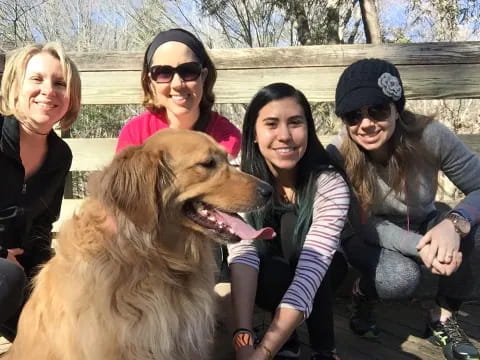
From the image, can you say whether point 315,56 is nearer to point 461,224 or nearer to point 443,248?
point 461,224

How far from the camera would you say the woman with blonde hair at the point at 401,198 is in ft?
9.12

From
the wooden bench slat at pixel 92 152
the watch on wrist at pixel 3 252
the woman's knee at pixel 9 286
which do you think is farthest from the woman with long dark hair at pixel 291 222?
the wooden bench slat at pixel 92 152

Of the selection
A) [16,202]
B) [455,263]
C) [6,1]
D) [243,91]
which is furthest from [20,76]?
[6,1]

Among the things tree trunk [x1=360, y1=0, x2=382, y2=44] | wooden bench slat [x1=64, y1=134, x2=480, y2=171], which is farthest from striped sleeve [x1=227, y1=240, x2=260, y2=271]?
tree trunk [x1=360, y1=0, x2=382, y2=44]

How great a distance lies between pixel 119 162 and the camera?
224 cm

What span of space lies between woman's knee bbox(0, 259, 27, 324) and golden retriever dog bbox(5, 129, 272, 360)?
21cm

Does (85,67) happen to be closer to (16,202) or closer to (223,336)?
(16,202)

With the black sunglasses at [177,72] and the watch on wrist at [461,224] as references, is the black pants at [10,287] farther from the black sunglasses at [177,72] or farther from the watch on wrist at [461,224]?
the watch on wrist at [461,224]

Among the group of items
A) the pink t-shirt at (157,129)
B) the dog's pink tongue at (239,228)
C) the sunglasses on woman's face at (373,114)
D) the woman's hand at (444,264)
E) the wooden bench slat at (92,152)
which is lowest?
the woman's hand at (444,264)

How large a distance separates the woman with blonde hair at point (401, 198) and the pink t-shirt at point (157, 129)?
2.09ft

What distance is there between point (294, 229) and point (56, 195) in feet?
4.65

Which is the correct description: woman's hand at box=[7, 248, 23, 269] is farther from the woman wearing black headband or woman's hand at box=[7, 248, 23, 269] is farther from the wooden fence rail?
the wooden fence rail

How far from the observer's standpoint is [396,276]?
9.89 ft

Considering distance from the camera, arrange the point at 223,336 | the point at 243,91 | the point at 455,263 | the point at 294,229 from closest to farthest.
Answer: the point at 455,263, the point at 294,229, the point at 223,336, the point at 243,91
